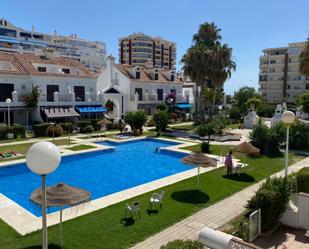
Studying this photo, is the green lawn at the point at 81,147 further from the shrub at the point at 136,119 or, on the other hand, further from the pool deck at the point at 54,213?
the pool deck at the point at 54,213

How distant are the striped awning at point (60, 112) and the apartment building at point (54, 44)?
5984 centimetres

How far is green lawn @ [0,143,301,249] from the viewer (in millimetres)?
10250

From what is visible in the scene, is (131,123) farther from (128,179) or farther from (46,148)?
(46,148)

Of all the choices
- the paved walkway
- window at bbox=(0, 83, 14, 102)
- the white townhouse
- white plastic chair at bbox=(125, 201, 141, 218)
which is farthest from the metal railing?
the white townhouse

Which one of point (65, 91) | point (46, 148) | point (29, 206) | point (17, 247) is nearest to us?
point (46, 148)

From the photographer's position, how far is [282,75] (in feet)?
301

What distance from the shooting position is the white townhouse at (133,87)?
4897 centimetres

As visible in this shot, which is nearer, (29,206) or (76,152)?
(29,206)

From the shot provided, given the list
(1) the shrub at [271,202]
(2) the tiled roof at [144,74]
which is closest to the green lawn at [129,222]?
(1) the shrub at [271,202]

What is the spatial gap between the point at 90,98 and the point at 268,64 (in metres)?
69.8

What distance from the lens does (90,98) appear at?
4416 centimetres

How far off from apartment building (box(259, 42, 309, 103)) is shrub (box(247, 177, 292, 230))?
81707mm

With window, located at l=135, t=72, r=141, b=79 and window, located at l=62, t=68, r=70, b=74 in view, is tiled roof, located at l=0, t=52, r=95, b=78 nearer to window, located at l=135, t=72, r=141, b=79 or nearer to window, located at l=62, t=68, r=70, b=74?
window, located at l=62, t=68, r=70, b=74

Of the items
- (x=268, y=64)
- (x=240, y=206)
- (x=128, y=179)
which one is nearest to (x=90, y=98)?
(x=128, y=179)
